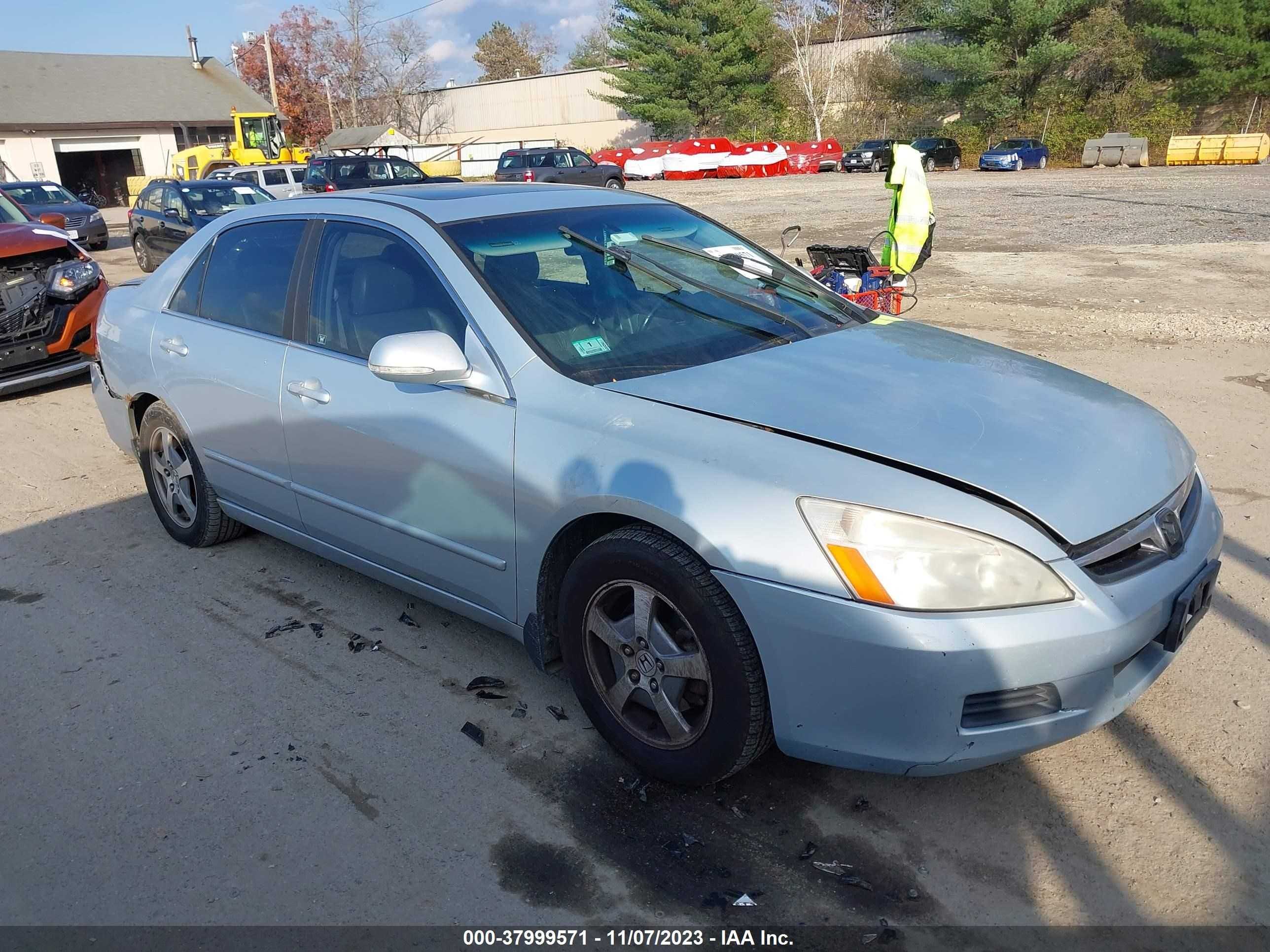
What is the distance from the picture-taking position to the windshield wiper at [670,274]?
3693 mm

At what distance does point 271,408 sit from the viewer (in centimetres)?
395

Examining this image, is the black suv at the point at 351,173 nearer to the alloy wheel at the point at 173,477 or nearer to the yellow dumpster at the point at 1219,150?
the alloy wheel at the point at 173,477

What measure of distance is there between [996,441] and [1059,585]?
48 centimetres

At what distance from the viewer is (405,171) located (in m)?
23.4

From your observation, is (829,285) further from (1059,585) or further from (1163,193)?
(1163,193)

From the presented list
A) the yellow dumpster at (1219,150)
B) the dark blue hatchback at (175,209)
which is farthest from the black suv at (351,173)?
the yellow dumpster at (1219,150)

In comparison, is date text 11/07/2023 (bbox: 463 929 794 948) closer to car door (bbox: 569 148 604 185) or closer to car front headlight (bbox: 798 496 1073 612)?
car front headlight (bbox: 798 496 1073 612)

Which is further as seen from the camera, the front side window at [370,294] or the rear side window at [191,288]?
the rear side window at [191,288]

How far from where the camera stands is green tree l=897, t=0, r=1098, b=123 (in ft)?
141

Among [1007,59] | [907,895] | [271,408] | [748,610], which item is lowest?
[907,895]

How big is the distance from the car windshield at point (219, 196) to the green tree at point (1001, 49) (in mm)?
38148

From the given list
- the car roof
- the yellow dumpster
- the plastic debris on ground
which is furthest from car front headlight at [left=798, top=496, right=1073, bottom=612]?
the yellow dumpster

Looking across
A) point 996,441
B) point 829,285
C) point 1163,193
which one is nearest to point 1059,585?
point 996,441

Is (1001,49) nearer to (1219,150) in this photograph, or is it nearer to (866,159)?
(866,159)
